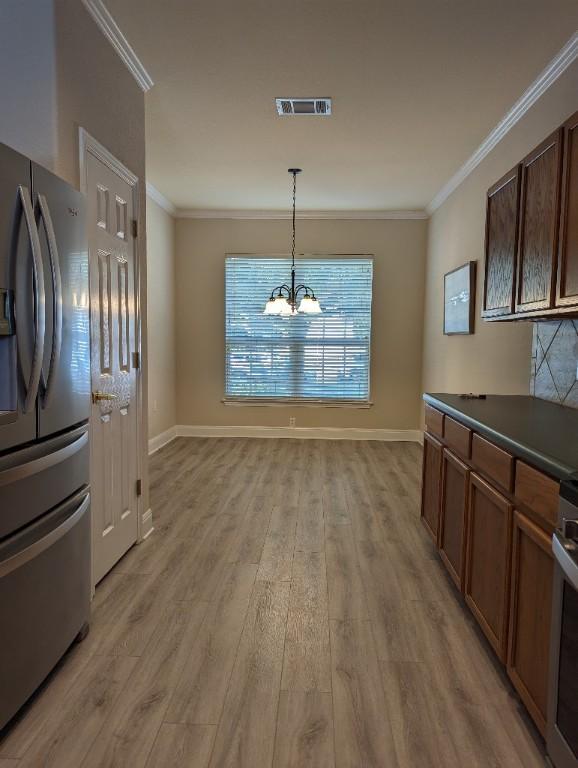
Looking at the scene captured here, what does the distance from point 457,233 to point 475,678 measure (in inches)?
158

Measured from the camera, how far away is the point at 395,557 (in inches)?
118

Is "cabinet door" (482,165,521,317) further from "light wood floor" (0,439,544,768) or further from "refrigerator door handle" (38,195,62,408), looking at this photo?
"refrigerator door handle" (38,195,62,408)

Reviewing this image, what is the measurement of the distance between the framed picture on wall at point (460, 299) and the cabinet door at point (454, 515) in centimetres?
201

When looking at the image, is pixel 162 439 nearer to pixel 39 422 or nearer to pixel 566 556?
pixel 39 422

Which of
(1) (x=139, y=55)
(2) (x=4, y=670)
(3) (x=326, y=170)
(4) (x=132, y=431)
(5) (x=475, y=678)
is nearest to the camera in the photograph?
(2) (x=4, y=670)

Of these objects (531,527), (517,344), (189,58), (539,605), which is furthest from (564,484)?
(189,58)

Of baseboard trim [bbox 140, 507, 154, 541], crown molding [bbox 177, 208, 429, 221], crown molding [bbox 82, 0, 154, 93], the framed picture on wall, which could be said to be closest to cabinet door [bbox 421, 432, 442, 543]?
the framed picture on wall

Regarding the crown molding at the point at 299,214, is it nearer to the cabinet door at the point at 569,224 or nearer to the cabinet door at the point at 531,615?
the cabinet door at the point at 569,224

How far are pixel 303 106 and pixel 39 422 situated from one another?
276cm

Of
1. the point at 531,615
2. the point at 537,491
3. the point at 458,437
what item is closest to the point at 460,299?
the point at 458,437

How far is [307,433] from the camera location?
648 centimetres

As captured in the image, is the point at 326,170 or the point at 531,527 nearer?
the point at 531,527

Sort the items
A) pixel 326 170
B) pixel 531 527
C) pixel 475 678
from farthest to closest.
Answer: pixel 326 170 < pixel 475 678 < pixel 531 527

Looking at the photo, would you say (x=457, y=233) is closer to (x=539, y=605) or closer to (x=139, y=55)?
(x=139, y=55)
